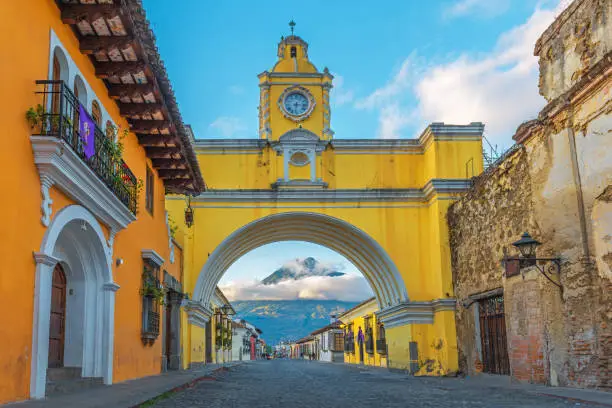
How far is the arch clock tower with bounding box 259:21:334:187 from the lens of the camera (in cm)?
2103

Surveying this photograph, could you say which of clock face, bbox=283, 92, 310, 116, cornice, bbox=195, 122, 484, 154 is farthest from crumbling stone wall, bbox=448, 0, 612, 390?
clock face, bbox=283, 92, 310, 116

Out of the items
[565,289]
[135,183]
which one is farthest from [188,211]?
[565,289]

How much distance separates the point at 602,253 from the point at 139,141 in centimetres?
862

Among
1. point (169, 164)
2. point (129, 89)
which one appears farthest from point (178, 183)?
point (129, 89)

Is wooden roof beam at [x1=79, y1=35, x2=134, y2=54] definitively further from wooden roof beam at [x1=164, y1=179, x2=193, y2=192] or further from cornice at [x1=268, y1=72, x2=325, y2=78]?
cornice at [x1=268, y1=72, x2=325, y2=78]

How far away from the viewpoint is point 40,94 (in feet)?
24.4

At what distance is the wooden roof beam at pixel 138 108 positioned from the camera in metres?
11.6

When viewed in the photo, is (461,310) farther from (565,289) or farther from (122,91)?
(122,91)

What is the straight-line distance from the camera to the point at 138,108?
38.5 feet

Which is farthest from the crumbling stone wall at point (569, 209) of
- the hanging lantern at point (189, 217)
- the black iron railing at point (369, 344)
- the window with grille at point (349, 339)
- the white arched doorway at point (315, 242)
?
the window with grille at point (349, 339)

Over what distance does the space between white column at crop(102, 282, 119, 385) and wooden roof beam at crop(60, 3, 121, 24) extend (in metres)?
4.00

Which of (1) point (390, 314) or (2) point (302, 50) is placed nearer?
(1) point (390, 314)

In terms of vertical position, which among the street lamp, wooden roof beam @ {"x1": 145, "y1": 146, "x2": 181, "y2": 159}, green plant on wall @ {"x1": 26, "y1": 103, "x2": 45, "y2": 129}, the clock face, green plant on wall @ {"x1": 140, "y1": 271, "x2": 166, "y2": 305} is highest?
the clock face

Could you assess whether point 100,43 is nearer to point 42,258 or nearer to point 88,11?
point 88,11
